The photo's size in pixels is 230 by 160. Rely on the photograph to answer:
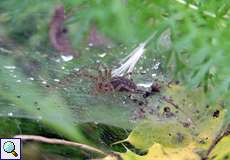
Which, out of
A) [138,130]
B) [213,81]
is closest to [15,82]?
[138,130]

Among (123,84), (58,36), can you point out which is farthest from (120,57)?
(58,36)

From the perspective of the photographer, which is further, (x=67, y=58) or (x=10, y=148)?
(x=67, y=58)

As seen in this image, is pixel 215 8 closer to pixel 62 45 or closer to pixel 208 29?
pixel 208 29

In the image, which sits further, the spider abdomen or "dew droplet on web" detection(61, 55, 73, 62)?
"dew droplet on web" detection(61, 55, 73, 62)

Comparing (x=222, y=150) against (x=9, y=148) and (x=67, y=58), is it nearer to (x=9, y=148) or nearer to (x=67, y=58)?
(x=9, y=148)

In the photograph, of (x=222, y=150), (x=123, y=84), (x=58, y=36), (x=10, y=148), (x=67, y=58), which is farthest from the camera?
(x=58, y=36)

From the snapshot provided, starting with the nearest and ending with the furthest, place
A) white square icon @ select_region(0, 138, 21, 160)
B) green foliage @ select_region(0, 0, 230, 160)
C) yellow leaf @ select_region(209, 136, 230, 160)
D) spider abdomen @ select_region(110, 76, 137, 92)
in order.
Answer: green foliage @ select_region(0, 0, 230, 160) → yellow leaf @ select_region(209, 136, 230, 160) → white square icon @ select_region(0, 138, 21, 160) → spider abdomen @ select_region(110, 76, 137, 92)

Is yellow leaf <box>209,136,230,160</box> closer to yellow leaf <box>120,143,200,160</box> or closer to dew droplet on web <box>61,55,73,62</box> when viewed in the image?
yellow leaf <box>120,143,200,160</box>

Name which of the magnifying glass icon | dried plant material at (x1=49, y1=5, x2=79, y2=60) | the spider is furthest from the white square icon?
dried plant material at (x1=49, y1=5, x2=79, y2=60)
